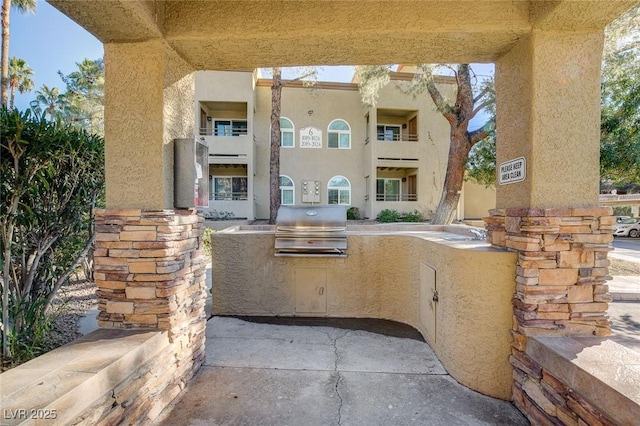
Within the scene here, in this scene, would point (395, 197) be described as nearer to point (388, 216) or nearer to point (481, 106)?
point (388, 216)

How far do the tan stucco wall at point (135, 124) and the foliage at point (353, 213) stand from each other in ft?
42.8

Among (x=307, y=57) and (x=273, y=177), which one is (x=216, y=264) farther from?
(x=273, y=177)

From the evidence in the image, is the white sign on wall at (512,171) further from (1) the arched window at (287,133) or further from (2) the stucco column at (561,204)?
(1) the arched window at (287,133)

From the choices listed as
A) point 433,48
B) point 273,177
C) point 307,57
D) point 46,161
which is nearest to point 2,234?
point 46,161

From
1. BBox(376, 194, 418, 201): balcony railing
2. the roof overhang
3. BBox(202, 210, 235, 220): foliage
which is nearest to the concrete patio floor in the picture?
the roof overhang

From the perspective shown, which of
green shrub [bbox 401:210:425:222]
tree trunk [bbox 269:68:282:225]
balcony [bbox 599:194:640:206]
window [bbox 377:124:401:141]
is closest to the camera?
tree trunk [bbox 269:68:282:225]

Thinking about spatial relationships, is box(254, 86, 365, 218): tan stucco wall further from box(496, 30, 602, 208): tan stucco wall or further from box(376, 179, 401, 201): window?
box(496, 30, 602, 208): tan stucco wall

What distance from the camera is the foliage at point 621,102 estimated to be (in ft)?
21.5

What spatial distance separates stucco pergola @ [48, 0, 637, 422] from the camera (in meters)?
2.58

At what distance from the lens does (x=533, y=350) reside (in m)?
2.50

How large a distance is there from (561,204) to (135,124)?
389 centimetres

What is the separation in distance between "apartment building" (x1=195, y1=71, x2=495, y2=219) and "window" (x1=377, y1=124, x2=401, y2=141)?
0.50 metres

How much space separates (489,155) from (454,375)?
9095 mm

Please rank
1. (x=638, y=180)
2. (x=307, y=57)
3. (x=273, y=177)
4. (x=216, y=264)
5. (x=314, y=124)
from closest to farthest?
(x=307, y=57) → (x=216, y=264) → (x=638, y=180) → (x=273, y=177) → (x=314, y=124)
